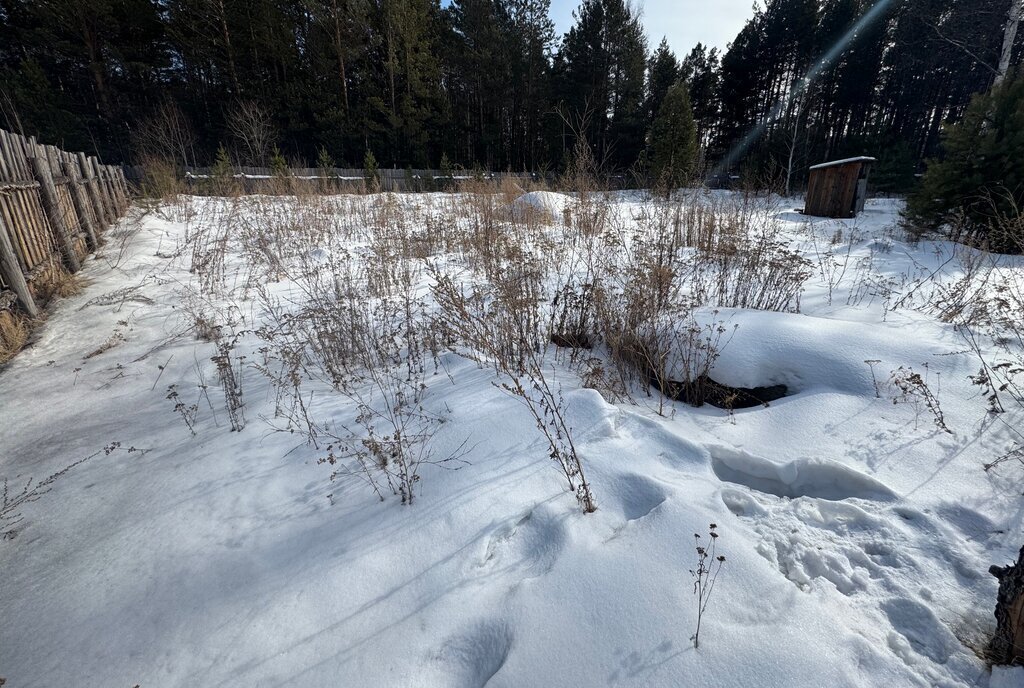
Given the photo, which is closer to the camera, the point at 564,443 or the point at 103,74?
the point at 564,443

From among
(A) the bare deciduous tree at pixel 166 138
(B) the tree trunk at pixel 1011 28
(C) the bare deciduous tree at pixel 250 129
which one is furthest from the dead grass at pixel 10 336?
(B) the tree trunk at pixel 1011 28

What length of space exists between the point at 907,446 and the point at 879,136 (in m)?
23.9

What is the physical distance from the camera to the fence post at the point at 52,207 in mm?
4301

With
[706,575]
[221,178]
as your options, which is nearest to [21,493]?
[706,575]

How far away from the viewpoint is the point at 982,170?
6.31m

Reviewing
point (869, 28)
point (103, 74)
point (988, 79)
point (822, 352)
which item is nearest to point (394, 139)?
point (103, 74)

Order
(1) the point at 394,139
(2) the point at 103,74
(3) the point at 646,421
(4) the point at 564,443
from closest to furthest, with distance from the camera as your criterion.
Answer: (4) the point at 564,443 < (3) the point at 646,421 < (2) the point at 103,74 < (1) the point at 394,139

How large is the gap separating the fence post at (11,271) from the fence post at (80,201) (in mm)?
2027

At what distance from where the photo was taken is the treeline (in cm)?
1712

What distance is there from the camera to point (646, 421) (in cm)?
219

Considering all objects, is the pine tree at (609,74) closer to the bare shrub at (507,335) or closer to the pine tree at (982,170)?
the pine tree at (982,170)

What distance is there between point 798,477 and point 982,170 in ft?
→ 26.6

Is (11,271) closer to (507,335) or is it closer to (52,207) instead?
(52,207)

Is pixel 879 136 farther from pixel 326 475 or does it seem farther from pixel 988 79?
pixel 326 475
